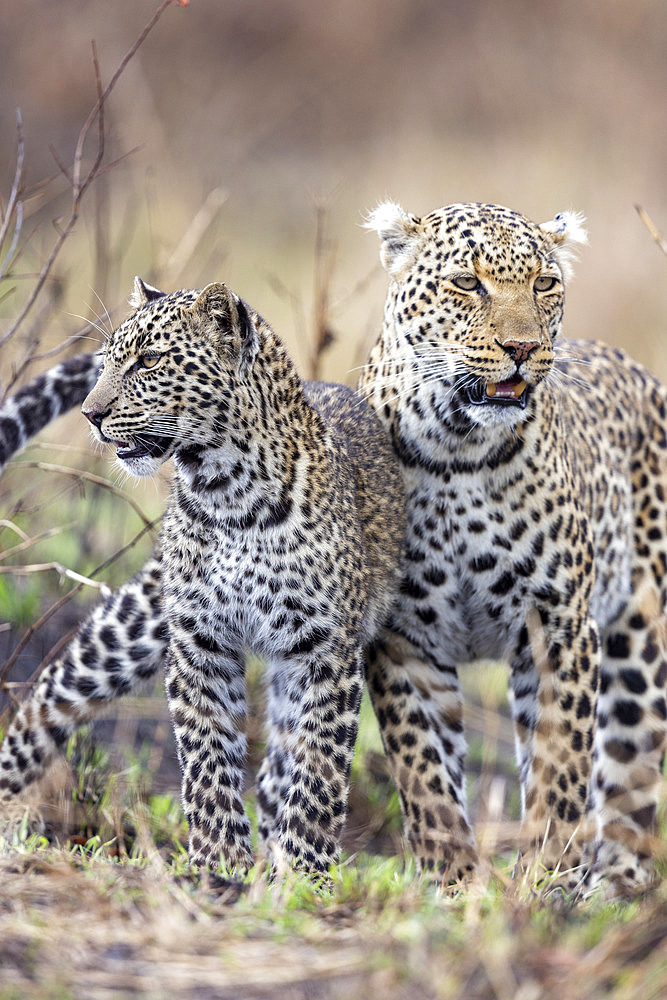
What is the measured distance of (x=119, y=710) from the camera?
721 cm

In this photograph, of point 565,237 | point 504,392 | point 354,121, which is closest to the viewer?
point 504,392

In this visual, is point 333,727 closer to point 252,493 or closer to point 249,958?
point 252,493

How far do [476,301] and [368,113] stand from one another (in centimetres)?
1689

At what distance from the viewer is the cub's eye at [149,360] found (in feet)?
16.1

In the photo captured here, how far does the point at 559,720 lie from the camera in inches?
220

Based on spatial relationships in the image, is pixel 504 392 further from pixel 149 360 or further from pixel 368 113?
pixel 368 113

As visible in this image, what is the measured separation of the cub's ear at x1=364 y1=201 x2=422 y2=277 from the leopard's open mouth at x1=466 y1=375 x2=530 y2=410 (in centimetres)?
83

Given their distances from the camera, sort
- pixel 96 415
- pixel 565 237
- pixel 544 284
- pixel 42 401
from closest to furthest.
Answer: pixel 96 415 → pixel 544 284 → pixel 565 237 → pixel 42 401

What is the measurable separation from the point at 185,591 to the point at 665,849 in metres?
2.05

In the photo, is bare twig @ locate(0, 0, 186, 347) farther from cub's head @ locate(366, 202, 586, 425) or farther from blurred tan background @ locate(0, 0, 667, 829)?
blurred tan background @ locate(0, 0, 667, 829)

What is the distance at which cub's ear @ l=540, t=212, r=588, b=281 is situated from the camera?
5.69 m

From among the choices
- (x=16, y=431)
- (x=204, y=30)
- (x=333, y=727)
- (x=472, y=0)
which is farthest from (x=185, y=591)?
(x=472, y=0)

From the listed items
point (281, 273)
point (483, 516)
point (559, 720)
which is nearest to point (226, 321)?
point (483, 516)

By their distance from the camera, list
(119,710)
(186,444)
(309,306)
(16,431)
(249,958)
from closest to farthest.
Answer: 1. (249,958)
2. (186,444)
3. (16,431)
4. (119,710)
5. (309,306)
